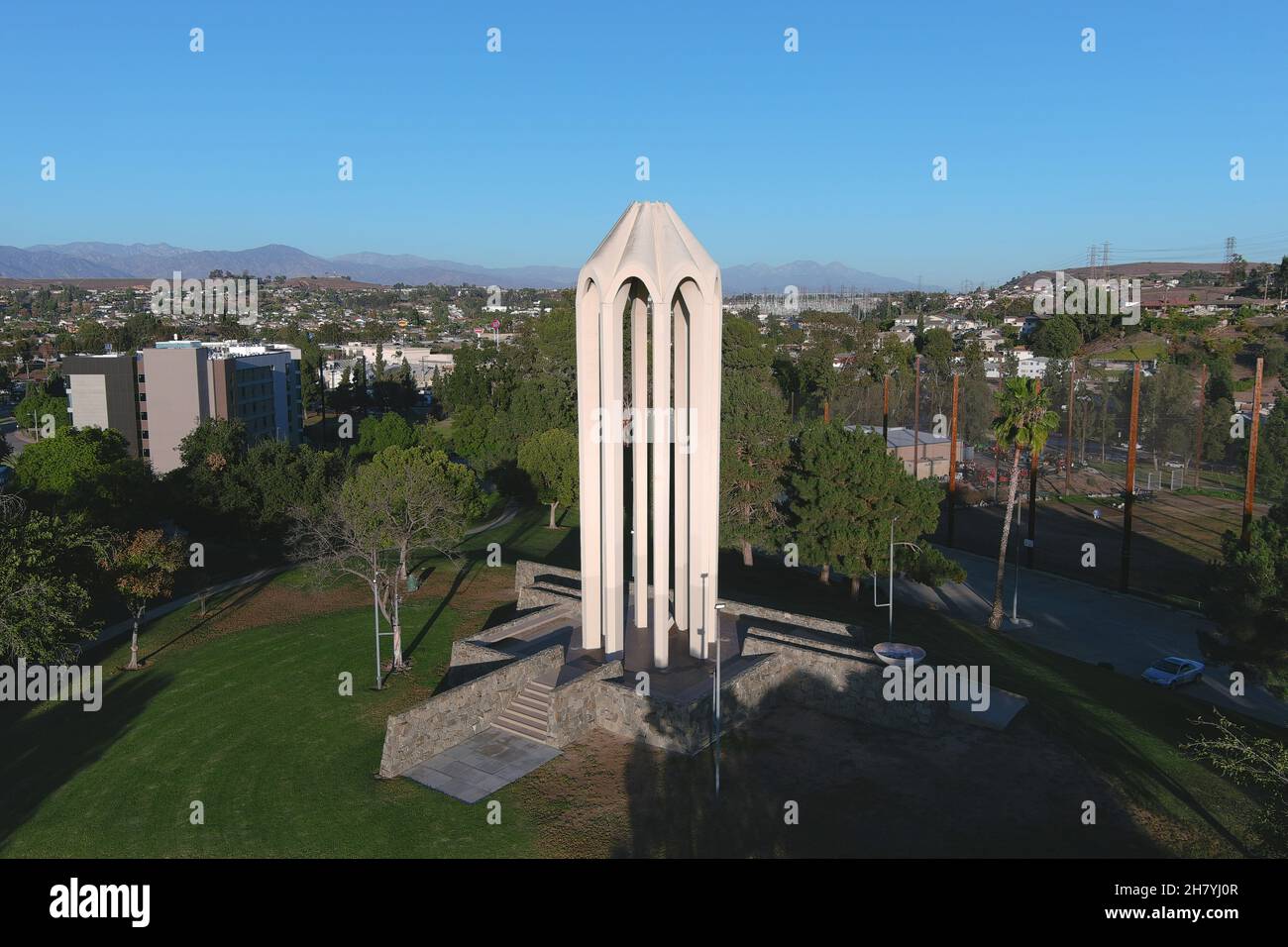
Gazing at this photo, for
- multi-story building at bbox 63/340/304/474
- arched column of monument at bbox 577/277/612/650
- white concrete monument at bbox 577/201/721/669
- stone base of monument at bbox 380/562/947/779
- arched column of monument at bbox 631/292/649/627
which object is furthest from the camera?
multi-story building at bbox 63/340/304/474

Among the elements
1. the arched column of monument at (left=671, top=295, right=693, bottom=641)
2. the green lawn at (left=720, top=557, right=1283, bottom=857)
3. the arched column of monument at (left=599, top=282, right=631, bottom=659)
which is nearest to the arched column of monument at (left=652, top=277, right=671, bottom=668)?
the arched column of monument at (left=671, top=295, right=693, bottom=641)

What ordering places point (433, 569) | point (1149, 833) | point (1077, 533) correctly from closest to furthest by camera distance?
point (1149, 833)
point (433, 569)
point (1077, 533)

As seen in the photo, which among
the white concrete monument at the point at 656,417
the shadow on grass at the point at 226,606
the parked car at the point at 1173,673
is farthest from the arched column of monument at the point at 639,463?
Answer: the parked car at the point at 1173,673

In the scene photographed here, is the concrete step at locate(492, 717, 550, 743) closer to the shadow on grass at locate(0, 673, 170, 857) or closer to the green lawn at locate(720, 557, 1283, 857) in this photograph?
the shadow on grass at locate(0, 673, 170, 857)

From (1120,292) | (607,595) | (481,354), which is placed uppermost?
(1120,292)
